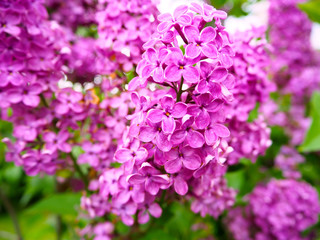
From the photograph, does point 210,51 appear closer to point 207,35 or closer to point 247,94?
point 207,35

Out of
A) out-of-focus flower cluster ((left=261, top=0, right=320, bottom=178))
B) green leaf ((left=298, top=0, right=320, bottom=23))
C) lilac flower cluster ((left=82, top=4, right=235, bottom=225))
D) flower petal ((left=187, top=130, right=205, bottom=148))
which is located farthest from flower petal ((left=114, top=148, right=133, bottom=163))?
out-of-focus flower cluster ((left=261, top=0, right=320, bottom=178))

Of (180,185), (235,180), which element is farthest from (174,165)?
(235,180)

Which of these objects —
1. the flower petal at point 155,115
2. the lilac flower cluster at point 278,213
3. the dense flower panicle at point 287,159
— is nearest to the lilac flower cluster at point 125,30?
the flower petal at point 155,115

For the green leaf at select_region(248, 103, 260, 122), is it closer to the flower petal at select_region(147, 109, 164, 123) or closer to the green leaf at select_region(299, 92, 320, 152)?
the green leaf at select_region(299, 92, 320, 152)

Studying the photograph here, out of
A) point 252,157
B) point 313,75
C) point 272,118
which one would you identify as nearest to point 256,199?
point 252,157

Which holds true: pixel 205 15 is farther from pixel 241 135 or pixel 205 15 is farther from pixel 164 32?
pixel 241 135

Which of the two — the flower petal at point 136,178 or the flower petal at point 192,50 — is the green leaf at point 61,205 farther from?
the flower petal at point 192,50
